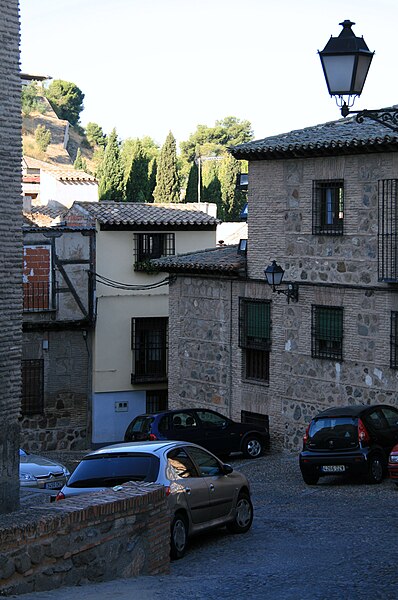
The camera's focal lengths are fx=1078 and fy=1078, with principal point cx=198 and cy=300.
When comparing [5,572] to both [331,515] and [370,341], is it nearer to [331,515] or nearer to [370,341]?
[331,515]

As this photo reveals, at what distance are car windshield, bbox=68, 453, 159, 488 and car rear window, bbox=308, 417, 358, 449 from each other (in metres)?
6.36

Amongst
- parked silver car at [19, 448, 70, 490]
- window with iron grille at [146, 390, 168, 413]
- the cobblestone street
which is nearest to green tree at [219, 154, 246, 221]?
window with iron grille at [146, 390, 168, 413]

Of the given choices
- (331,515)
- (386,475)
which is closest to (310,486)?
(386,475)

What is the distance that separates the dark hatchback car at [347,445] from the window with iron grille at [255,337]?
5689mm

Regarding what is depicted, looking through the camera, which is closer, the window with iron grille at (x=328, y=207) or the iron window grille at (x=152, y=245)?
the window with iron grille at (x=328, y=207)

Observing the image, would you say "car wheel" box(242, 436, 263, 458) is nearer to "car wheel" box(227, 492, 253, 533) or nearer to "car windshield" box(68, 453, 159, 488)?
"car wheel" box(227, 492, 253, 533)

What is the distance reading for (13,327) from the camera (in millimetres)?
13703

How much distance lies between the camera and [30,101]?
117m

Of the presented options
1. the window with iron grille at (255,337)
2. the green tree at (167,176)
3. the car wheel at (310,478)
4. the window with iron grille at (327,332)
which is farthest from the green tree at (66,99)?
the car wheel at (310,478)

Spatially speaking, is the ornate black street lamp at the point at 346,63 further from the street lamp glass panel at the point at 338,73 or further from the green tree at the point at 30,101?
the green tree at the point at 30,101

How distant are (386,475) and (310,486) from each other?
4.44 feet

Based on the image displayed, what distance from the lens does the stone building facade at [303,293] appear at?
21578 mm

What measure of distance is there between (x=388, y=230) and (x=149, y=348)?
12.5 m

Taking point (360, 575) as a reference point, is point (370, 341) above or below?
above
